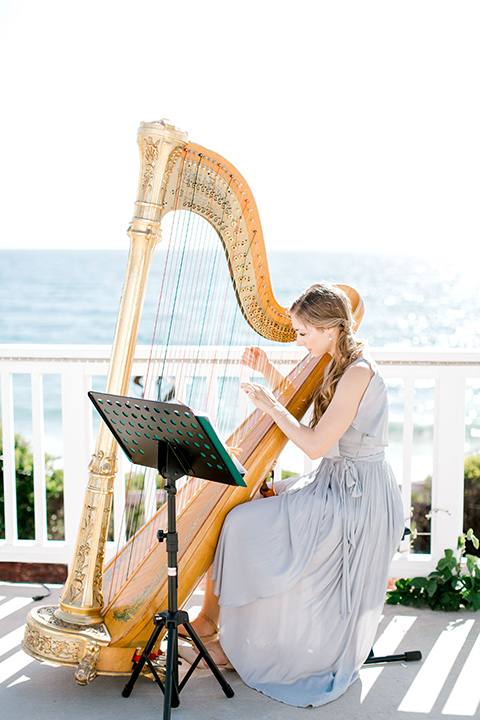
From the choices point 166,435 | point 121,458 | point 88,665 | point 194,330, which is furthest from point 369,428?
point 121,458

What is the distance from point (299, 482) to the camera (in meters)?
2.99

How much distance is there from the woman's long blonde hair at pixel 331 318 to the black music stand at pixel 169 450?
715 millimetres

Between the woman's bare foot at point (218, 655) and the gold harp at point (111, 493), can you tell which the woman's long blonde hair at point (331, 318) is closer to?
the gold harp at point (111, 493)

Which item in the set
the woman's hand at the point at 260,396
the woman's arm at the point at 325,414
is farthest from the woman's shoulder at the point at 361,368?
the woman's hand at the point at 260,396

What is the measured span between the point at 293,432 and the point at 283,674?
803 millimetres

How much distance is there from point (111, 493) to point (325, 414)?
0.76 metres

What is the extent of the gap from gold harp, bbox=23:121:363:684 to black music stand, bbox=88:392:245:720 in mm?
131

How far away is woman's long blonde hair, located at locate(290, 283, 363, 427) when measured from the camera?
2732 millimetres

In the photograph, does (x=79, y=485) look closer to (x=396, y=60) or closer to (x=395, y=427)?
(x=395, y=427)

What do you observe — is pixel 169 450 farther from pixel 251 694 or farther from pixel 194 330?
pixel 251 694

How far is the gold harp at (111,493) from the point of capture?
2.33 m

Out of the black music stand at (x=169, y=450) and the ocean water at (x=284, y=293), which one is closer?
the black music stand at (x=169, y=450)

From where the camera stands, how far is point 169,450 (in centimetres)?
221

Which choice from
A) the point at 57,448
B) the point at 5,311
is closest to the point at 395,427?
the point at 57,448
